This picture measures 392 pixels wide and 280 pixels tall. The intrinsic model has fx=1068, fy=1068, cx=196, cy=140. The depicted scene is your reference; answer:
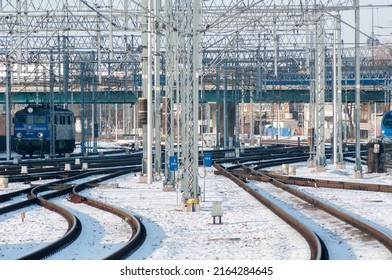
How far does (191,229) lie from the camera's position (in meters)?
23.0

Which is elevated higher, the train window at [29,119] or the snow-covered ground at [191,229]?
the train window at [29,119]

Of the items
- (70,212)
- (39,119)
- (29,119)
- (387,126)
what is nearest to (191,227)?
(70,212)

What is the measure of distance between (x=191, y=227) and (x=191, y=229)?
0.45 meters

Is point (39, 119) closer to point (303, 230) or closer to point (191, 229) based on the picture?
point (191, 229)

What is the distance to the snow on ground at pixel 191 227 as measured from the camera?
18844 millimetres

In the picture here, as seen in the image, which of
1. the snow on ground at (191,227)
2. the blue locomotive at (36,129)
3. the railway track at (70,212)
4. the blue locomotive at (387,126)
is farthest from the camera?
the blue locomotive at (36,129)

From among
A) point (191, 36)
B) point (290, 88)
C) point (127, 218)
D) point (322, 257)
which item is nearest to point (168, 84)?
point (191, 36)

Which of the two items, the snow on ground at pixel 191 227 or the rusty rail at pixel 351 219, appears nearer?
the snow on ground at pixel 191 227

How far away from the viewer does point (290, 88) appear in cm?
9600

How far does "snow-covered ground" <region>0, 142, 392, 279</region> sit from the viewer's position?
18.6 meters

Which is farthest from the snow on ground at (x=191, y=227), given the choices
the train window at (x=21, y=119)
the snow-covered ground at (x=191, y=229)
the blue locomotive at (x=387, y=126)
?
the train window at (x=21, y=119)

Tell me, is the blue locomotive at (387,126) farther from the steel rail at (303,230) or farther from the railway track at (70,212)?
the steel rail at (303,230)

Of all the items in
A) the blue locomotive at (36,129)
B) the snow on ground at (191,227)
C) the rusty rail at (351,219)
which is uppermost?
the blue locomotive at (36,129)
